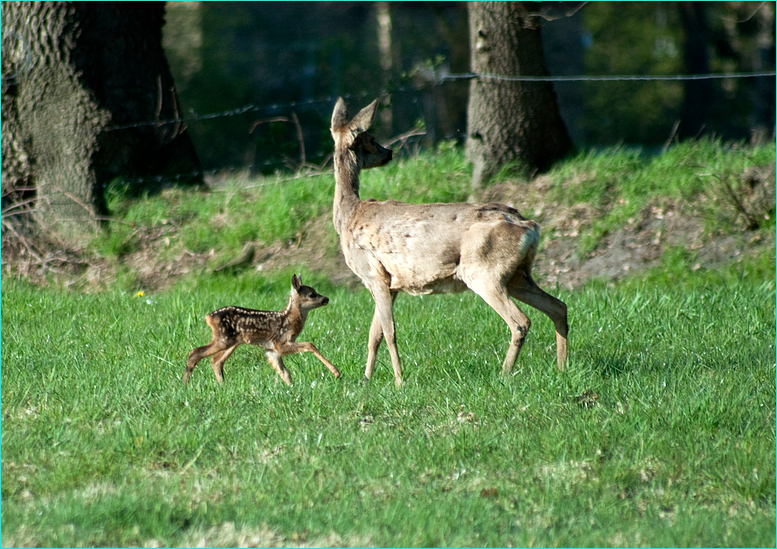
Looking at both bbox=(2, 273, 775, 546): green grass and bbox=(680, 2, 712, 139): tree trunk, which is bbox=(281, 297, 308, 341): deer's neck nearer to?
bbox=(2, 273, 775, 546): green grass

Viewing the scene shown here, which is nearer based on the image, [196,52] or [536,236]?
[536,236]

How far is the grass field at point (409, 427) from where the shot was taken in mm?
4281

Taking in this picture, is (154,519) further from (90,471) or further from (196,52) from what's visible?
(196,52)

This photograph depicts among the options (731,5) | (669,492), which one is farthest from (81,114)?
(731,5)

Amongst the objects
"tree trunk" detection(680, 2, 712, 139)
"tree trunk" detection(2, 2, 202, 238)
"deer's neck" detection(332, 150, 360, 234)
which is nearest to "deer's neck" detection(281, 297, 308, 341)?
"deer's neck" detection(332, 150, 360, 234)

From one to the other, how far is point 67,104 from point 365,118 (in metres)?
6.00

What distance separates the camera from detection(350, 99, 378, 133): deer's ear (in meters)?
7.20

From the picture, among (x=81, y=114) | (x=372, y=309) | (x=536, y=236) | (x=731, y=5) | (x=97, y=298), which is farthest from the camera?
(x=731, y=5)

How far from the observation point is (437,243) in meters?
6.48

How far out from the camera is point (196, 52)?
98.0 feet

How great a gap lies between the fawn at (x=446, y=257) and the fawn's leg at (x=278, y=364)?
2.14ft

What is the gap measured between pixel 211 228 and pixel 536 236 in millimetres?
6215

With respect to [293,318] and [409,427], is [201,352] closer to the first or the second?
[293,318]

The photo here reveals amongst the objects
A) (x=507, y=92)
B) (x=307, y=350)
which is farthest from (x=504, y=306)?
(x=507, y=92)
